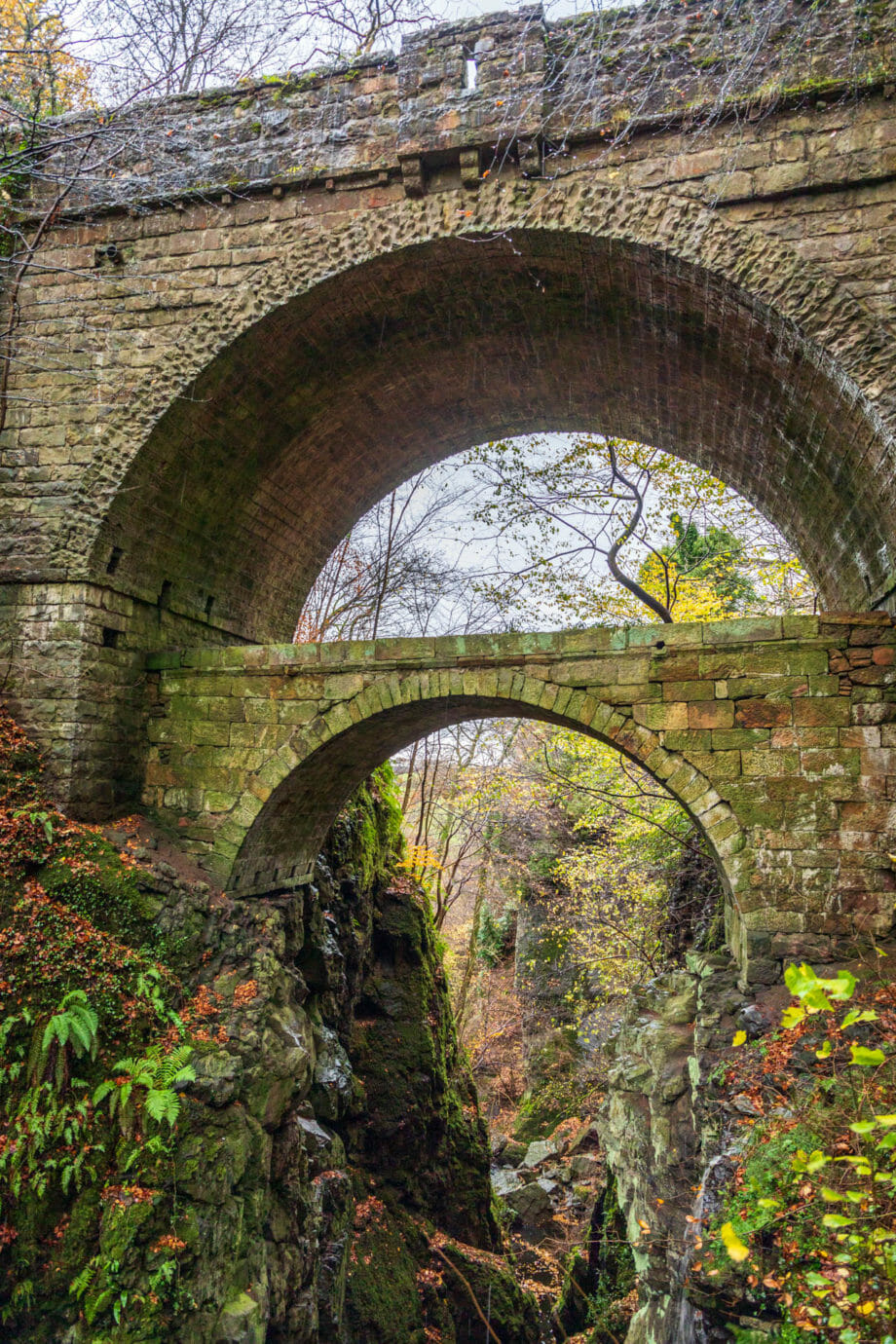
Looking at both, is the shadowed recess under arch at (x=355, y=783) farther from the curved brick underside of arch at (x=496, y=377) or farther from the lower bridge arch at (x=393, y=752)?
the curved brick underside of arch at (x=496, y=377)

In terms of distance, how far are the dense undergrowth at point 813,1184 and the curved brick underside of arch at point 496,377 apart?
3336mm

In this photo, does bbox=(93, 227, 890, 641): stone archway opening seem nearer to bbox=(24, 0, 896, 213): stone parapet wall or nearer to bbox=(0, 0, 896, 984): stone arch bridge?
bbox=(0, 0, 896, 984): stone arch bridge

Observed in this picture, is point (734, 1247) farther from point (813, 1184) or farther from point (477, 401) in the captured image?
point (477, 401)

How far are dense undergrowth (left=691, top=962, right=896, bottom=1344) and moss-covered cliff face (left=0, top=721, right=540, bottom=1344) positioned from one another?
10.0 ft

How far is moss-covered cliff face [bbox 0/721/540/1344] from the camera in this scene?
16.7 ft

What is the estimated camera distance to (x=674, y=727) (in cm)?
619

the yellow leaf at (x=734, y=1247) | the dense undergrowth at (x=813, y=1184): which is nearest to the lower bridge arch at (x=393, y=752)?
the dense undergrowth at (x=813, y=1184)

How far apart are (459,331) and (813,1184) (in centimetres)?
688

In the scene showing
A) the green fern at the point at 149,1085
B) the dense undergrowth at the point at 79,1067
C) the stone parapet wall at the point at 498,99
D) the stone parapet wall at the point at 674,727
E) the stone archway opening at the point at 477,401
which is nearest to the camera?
the dense undergrowth at the point at 79,1067

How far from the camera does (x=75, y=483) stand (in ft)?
23.4

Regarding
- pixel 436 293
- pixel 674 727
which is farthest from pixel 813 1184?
pixel 436 293

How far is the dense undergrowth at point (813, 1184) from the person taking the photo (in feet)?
11.3

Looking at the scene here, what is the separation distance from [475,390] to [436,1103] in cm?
841

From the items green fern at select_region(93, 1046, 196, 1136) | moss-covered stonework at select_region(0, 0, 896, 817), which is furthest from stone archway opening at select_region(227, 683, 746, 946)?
green fern at select_region(93, 1046, 196, 1136)
